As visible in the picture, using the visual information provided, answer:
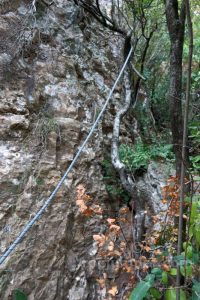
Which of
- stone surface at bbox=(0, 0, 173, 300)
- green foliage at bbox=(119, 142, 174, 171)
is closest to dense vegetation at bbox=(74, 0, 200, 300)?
green foliage at bbox=(119, 142, 174, 171)

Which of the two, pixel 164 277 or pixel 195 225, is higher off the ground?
pixel 195 225

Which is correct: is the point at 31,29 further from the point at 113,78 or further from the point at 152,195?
the point at 152,195

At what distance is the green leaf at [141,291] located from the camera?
1273 mm

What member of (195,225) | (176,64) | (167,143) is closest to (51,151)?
(176,64)

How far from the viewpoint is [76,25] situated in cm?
376

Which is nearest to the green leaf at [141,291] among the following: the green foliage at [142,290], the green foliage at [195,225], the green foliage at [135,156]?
the green foliage at [142,290]

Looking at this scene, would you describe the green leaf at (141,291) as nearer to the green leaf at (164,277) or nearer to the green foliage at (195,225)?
the green leaf at (164,277)

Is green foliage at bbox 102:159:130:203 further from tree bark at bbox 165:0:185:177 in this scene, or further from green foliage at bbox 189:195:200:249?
green foliage at bbox 189:195:200:249

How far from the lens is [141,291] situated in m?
1.30

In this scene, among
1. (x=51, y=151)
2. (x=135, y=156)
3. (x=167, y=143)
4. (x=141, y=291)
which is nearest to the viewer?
(x=141, y=291)

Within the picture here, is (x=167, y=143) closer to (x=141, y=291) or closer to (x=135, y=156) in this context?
(x=135, y=156)

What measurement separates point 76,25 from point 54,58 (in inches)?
34.4

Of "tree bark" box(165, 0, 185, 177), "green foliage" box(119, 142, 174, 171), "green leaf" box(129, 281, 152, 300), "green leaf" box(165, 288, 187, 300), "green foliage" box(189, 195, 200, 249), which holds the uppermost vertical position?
"tree bark" box(165, 0, 185, 177)

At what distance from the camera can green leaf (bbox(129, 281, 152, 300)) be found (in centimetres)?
127
